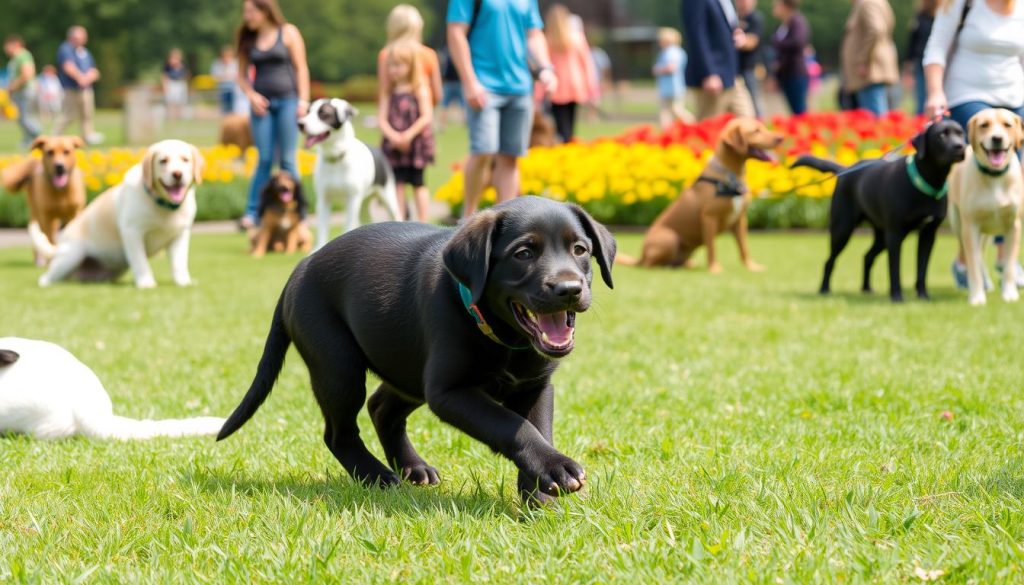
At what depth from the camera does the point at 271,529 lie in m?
3.28

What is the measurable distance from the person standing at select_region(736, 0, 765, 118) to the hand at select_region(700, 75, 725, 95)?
3.68 m

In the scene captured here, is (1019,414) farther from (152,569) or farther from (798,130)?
(798,130)

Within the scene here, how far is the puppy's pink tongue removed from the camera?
325 cm

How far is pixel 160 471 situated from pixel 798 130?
1125 centimetres

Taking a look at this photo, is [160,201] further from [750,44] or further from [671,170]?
[750,44]

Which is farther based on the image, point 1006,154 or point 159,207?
point 159,207

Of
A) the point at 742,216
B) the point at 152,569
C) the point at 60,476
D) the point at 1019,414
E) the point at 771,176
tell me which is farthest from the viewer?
the point at 771,176

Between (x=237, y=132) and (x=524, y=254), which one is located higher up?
(x=524, y=254)

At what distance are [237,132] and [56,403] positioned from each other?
17.3 meters

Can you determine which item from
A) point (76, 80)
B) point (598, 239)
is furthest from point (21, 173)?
point (76, 80)

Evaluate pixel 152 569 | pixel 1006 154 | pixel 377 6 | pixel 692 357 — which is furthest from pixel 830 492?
pixel 377 6

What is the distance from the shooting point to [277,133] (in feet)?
41.9

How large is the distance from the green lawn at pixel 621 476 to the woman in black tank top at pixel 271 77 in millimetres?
5397

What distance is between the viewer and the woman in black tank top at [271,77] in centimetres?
1235
